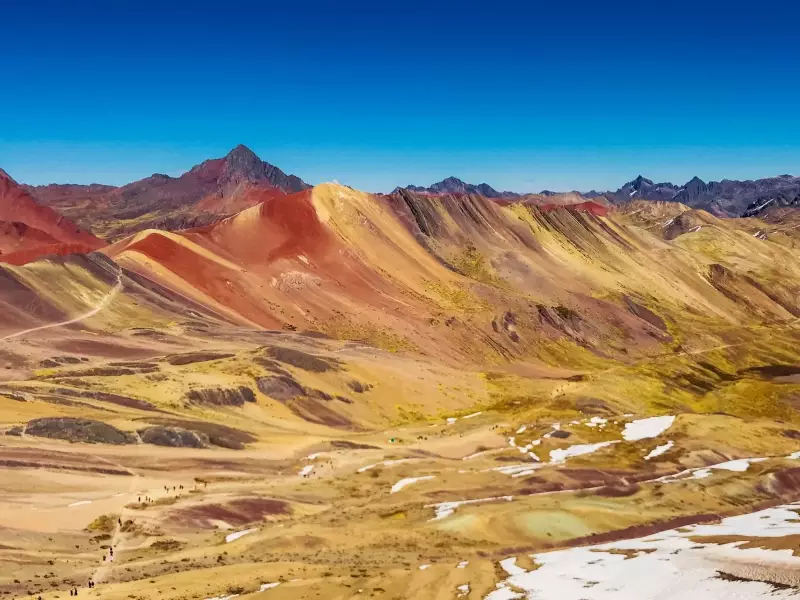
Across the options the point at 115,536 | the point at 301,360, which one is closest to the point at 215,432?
the point at 115,536

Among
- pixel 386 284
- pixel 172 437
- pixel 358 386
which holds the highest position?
pixel 386 284

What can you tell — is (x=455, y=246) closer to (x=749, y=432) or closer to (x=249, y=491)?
(x=749, y=432)

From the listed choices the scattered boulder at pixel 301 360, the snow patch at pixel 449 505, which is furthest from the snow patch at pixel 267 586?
the scattered boulder at pixel 301 360

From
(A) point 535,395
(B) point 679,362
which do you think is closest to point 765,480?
(A) point 535,395

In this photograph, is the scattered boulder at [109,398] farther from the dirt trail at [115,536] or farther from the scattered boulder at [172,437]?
the dirt trail at [115,536]

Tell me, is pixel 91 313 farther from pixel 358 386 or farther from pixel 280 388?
pixel 358 386
